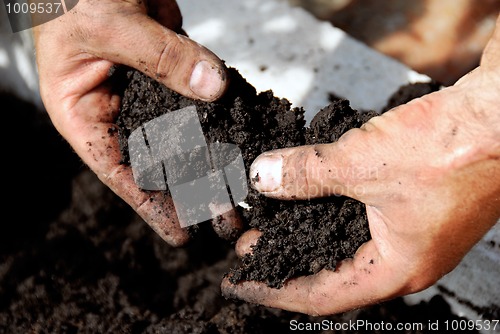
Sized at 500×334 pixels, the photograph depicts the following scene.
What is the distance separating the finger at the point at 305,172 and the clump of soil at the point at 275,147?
0.09 metres

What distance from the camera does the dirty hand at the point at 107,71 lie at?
4.30 feet

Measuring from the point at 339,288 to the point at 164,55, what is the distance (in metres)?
0.72

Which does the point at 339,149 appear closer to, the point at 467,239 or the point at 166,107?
the point at 467,239

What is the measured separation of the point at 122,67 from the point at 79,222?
70 centimetres

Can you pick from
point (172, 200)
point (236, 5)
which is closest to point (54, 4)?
point (172, 200)

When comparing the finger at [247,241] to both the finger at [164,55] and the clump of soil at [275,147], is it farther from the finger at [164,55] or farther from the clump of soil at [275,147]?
the finger at [164,55]

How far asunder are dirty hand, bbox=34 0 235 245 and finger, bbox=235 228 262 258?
164 millimetres

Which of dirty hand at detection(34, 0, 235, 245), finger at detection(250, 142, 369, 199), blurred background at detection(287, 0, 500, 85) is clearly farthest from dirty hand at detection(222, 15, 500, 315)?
blurred background at detection(287, 0, 500, 85)

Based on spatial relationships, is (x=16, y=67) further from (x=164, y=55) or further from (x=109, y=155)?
(x=164, y=55)

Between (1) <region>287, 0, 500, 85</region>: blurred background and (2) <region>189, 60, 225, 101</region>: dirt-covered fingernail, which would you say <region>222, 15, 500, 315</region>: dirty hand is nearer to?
(2) <region>189, 60, 225, 101</region>: dirt-covered fingernail

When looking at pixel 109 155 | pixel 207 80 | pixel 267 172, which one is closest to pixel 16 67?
pixel 109 155

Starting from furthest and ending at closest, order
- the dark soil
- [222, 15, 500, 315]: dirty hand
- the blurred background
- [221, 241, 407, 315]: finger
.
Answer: the blurred background → the dark soil → [221, 241, 407, 315]: finger → [222, 15, 500, 315]: dirty hand

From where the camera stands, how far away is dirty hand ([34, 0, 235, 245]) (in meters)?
1.31

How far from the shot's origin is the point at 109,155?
152cm
